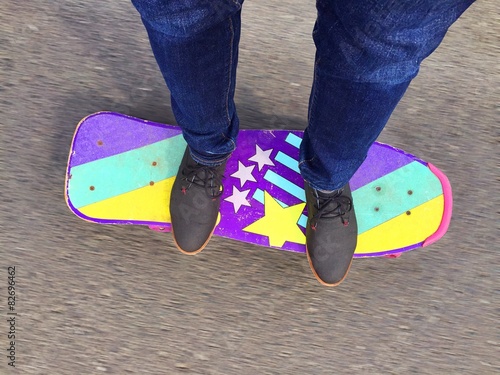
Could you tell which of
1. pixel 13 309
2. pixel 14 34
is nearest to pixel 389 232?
pixel 13 309

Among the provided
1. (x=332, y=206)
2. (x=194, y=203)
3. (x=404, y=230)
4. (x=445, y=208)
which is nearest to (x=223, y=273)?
(x=194, y=203)

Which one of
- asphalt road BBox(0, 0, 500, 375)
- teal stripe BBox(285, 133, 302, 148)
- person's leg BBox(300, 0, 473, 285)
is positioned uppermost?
person's leg BBox(300, 0, 473, 285)

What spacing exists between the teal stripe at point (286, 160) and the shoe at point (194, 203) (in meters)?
0.16

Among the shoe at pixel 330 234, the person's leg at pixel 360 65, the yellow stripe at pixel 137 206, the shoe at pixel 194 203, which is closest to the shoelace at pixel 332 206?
the shoe at pixel 330 234

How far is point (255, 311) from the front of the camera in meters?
1.10

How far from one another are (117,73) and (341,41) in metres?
0.83

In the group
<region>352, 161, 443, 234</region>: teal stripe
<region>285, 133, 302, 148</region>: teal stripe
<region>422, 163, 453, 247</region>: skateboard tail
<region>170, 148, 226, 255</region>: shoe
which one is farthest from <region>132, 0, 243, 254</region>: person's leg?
<region>422, 163, 453, 247</region>: skateboard tail

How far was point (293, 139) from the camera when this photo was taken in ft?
3.74

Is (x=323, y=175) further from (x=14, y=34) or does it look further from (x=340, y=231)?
(x=14, y=34)

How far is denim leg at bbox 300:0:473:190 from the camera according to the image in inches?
21.0

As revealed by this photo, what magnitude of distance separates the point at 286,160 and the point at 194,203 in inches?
11.1

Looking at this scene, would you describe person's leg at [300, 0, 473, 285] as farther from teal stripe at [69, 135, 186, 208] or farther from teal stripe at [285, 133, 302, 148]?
teal stripe at [69, 135, 186, 208]

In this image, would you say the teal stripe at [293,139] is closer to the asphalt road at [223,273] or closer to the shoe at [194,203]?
the asphalt road at [223,273]

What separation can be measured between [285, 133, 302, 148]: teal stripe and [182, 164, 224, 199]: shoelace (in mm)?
236
